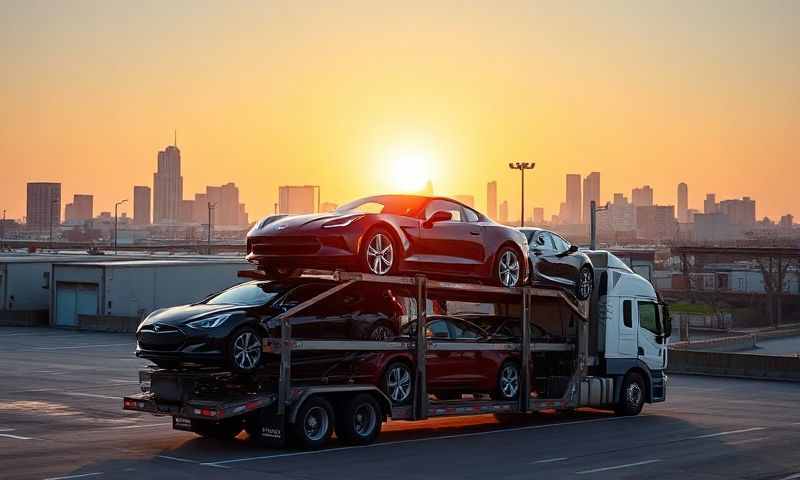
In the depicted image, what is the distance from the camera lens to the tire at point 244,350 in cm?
1584

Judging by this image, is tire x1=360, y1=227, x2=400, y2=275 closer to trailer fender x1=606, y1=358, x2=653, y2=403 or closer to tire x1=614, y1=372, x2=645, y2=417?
trailer fender x1=606, y1=358, x2=653, y2=403

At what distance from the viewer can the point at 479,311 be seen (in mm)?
22406

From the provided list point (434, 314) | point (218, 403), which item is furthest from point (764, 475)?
point (218, 403)

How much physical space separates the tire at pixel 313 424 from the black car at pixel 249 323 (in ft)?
3.08

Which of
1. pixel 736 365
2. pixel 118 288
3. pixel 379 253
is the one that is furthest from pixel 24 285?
pixel 379 253

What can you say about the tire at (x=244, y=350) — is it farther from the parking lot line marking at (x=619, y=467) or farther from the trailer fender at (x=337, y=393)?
the parking lot line marking at (x=619, y=467)

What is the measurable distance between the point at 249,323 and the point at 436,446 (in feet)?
12.3

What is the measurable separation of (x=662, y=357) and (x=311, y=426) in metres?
9.88

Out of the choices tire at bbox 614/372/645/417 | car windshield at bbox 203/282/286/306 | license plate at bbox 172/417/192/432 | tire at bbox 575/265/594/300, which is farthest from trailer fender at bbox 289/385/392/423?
tire at bbox 614/372/645/417

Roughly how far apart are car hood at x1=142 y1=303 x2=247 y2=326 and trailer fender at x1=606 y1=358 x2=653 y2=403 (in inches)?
354

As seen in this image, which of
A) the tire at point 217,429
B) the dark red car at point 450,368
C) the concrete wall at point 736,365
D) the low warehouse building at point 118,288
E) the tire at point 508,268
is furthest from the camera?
the low warehouse building at point 118,288

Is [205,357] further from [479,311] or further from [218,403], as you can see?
[479,311]

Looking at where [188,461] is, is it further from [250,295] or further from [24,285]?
[24,285]

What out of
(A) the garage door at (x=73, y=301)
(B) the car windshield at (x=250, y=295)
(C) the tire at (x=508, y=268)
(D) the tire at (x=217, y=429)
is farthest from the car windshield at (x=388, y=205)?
(A) the garage door at (x=73, y=301)
